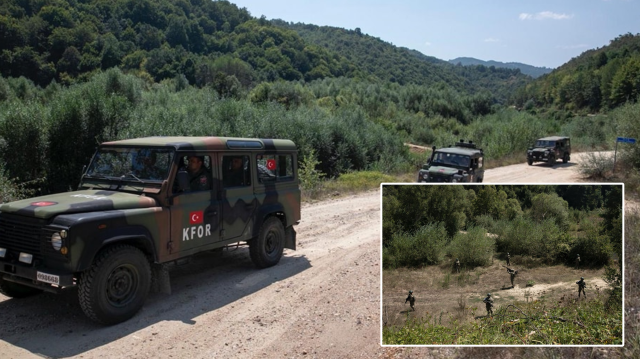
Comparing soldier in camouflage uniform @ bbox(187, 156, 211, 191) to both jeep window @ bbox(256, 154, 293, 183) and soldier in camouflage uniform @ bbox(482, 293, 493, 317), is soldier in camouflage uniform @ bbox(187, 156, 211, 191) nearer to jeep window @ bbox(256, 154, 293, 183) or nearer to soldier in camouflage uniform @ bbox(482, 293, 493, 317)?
jeep window @ bbox(256, 154, 293, 183)

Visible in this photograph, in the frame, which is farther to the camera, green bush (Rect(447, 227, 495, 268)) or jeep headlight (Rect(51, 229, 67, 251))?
jeep headlight (Rect(51, 229, 67, 251))

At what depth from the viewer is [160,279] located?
7.29 metres

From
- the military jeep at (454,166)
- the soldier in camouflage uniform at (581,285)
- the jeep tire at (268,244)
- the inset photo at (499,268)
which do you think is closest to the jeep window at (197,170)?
the jeep tire at (268,244)

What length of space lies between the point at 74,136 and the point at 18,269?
11291mm

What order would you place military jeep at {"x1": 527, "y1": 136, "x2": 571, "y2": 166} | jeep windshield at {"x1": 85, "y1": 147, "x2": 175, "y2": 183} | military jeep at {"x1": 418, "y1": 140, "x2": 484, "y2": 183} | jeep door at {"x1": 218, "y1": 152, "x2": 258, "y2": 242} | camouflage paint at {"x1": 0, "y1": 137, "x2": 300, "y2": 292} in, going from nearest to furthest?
camouflage paint at {"x1": 0, "y1": 137, "x2": 300, "y2": 292}, jeep windshield at {"x1": 85, "y1": 147, "x2": 175, "y2": 183}, jeep door at {"x1": 218, "y1": 152, "x2": 258, "y2": 242}, military jeep at {"x1": 418, "y1": 140, "x2": 484, "y2": 183}, military jeep at {"x1": 527, "y1": 136, "x2": 571, "y2": 166}

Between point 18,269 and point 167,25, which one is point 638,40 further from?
point 18,269

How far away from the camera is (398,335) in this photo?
3.55 m

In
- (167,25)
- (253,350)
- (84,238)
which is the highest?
(167,25)

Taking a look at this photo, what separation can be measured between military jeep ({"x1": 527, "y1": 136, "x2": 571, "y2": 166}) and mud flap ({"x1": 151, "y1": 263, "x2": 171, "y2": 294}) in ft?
93.1

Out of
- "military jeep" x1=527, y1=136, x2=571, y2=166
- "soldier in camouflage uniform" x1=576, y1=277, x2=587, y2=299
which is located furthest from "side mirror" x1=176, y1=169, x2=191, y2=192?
"military jeep" x1=527, y1=136, x2=571, y2=166

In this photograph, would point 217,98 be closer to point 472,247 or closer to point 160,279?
point 160,279

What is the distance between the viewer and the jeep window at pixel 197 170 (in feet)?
24.5

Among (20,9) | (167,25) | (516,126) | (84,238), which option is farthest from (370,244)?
(167,25)

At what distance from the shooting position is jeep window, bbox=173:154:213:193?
293 inches
